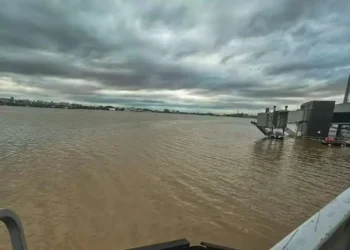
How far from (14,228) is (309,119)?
44.3 meters

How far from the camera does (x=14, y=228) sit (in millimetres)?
1424

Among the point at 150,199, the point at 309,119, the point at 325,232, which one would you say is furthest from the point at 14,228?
the point at 309,119

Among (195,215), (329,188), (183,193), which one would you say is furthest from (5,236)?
(329,188)

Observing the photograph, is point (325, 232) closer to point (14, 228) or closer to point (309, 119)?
point (14, 228)

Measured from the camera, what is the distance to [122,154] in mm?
16328

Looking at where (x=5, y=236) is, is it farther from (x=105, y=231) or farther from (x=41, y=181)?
(x=41, y=181)

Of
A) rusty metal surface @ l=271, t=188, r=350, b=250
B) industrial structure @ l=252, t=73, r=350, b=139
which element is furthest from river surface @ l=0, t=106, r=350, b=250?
industrial structure @ l=252, t=73, r=350, b=139

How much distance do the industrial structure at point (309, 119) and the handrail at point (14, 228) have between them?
4028 centimetres

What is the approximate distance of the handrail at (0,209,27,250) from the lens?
1.35 m

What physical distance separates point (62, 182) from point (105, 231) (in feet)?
15.2

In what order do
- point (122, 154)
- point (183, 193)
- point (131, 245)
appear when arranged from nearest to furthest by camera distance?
point (131, 245), point (183, 193), point (122, 154)

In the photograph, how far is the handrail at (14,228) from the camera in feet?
4.42

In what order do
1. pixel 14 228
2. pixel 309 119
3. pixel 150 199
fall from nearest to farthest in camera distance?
1. pixel 14 228
2. pixel 150 199
3. pixel 309 119

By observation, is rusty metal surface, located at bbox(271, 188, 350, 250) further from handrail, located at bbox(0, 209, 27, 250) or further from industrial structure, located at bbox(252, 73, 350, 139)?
industrial structure, located at bbox(252, 73, 350, 139)
